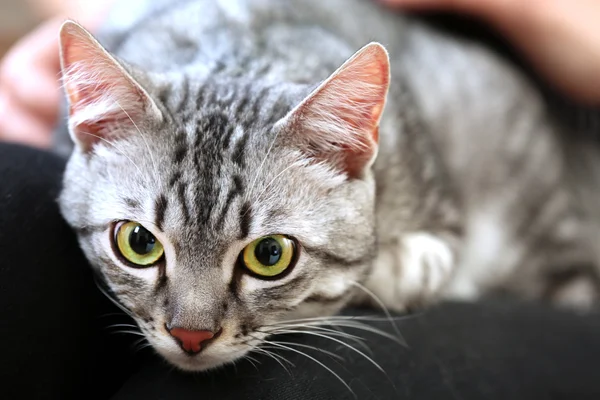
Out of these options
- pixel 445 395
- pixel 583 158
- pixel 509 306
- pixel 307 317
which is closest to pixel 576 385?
pixel 445 395

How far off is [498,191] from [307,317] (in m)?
0.94

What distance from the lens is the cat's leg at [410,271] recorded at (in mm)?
1312

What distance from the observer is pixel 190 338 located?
0.94 metres

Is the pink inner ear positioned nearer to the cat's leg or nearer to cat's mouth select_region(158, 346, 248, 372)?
cat's mouth select_region(158, 346, 248, 372)

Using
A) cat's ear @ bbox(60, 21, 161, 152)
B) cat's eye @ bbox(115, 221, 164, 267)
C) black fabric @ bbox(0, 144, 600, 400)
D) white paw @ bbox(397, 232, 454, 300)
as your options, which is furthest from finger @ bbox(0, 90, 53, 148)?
white paw @ bbox(397, 232, 454, 300)

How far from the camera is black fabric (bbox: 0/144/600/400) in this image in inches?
37.6

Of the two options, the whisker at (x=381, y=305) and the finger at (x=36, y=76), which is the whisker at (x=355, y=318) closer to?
the whisker at (x=381, y=305)

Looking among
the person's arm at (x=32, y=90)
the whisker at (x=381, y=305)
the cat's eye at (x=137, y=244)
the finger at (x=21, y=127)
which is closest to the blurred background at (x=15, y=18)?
the person's arm at (x=32, y=90)

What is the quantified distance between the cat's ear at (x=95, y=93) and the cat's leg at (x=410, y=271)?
0.55m

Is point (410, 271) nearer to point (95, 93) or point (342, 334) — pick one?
point (342, 334)

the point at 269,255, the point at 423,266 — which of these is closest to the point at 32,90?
the point at 269,255

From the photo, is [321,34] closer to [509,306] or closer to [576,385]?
[509,306]

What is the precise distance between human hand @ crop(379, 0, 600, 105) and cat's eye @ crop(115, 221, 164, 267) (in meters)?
1.14

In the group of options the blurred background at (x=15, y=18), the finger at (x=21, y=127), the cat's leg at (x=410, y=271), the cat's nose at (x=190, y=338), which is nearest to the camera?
the cat's nose at (x=190, y=338)
